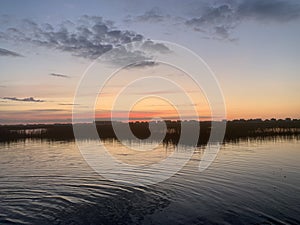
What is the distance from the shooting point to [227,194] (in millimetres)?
15203

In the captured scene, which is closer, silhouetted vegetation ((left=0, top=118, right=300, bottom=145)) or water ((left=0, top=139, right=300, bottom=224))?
water ((left=0, top=139, right=300, bottom=224))

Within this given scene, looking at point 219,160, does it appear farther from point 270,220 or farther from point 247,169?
point 270,220

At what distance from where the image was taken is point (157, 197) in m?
14.5

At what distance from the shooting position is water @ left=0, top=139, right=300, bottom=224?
11.5 m

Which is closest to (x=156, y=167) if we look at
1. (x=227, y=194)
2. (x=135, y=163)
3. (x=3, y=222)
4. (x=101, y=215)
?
(x=135, y=163)

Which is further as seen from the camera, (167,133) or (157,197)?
(167,133)

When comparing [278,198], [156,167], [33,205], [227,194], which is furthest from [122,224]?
[156,167]

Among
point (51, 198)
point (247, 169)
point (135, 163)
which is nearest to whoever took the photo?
point (51, 198)

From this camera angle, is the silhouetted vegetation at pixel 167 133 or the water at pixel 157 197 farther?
the silhouetted vegetation at pixel 167 133

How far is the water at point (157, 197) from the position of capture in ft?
→ 37.7

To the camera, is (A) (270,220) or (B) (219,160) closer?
(A) (270,220)

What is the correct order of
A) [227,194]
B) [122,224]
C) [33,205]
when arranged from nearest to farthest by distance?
[122,224], [33,205], [227,194]

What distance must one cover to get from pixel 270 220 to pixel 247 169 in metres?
11.4

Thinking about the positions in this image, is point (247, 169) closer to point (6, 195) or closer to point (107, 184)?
point (107, 184)
